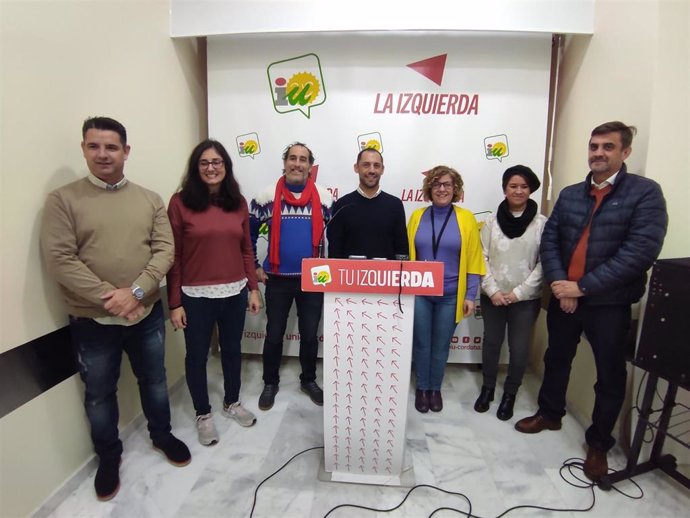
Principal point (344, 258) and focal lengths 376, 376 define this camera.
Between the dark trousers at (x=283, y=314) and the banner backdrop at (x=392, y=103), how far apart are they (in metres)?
0.78

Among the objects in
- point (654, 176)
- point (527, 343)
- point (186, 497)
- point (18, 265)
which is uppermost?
point (654, 176)

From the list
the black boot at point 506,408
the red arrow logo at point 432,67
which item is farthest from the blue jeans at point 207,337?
the red arrow logo at point 432,67

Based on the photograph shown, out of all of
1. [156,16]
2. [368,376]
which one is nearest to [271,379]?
[368,376]

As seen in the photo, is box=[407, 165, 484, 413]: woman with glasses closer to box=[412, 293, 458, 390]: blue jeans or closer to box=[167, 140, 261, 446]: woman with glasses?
box=[412, 293, 458, 390]: blue jeans

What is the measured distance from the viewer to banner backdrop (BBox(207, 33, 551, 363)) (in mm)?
2555

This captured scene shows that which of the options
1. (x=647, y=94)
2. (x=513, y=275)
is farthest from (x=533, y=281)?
(x=647, y=94)

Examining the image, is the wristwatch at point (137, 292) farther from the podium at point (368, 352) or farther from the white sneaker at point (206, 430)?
the white sneaker at point (206, 430)

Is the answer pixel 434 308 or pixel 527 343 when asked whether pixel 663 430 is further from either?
pixel 434 308

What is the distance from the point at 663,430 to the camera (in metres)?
1.72

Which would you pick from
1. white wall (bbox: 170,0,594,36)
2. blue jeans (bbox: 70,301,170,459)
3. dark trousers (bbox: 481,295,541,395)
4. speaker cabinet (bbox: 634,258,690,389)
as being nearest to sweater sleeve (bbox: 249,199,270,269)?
blue jeans (bbox: 70,301,170,459)

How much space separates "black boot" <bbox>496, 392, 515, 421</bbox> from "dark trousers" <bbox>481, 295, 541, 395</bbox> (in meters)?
0.04

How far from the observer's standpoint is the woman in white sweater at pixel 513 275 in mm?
2145

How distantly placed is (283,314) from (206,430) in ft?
2.47

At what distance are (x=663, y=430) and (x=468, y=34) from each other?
251 cm
